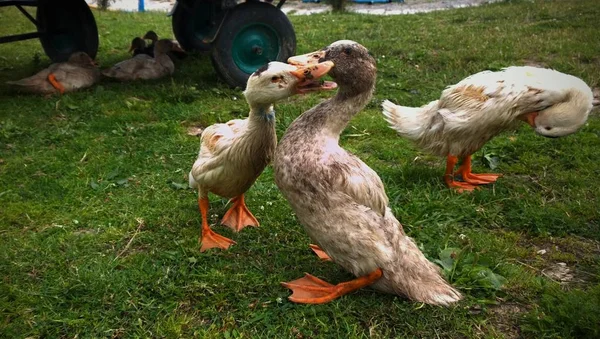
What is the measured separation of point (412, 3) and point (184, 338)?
54.5 feet

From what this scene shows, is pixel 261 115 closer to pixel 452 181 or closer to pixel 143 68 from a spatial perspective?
pixel 452 181

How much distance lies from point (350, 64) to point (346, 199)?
72 centimetres

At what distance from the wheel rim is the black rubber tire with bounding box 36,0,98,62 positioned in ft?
9.43

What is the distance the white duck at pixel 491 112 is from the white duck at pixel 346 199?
1509 millimetres

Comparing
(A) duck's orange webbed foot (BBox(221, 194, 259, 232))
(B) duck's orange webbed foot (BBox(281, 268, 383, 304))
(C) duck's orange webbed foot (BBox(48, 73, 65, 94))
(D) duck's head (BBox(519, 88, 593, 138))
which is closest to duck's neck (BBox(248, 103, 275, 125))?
(A) duck's orange webbed foot (BBox(221, 194, 259, 232))

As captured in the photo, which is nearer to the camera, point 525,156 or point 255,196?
point 255,196

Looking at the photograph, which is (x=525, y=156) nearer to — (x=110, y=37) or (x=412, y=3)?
(x=110, y=37)

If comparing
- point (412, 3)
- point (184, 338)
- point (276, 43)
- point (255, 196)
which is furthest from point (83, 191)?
point (412, 3)

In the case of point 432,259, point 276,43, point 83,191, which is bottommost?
point 83,191

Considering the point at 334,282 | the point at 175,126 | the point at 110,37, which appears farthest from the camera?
the point at 110,37

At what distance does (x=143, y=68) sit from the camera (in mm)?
6953

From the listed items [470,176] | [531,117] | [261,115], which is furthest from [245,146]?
[531,117]

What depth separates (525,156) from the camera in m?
Answer: 4.59

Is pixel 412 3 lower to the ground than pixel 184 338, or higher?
higher
